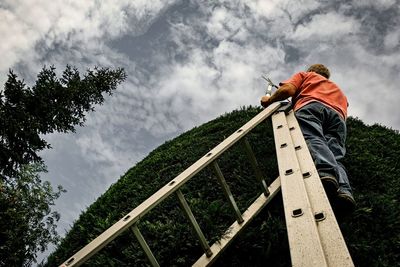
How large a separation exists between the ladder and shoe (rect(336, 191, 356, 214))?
19.8 inches

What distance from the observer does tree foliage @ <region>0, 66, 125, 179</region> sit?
549 inches

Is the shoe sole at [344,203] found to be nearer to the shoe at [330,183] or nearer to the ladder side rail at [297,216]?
the shoe at [330,183]

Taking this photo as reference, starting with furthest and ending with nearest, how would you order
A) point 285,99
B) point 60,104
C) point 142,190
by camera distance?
point 60,104 < point 142,190 < point 285,99

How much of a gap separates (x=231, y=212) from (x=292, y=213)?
7.25 ft

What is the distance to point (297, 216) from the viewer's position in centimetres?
196

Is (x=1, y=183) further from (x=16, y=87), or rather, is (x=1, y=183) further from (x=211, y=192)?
(x=211, y=192)

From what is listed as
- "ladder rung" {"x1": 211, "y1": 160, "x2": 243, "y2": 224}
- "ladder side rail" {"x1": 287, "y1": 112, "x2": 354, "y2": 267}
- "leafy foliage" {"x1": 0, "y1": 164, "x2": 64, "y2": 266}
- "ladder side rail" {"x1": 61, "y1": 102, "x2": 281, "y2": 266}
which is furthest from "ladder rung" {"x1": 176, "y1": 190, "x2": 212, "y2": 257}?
"leafy foliage" {"x1": 0, "y1": 164, "x2": 64, "y2": 266}

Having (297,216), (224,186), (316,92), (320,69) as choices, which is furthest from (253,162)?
(320,69)

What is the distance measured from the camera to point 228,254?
11.4 feet

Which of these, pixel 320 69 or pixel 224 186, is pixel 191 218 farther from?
pixel 320 69

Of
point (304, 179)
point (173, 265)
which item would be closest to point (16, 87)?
point (173, 265)

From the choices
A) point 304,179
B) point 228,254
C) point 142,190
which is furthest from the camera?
point 142,190

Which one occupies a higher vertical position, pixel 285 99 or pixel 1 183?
pixel 1 183

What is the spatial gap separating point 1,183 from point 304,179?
14.8m
